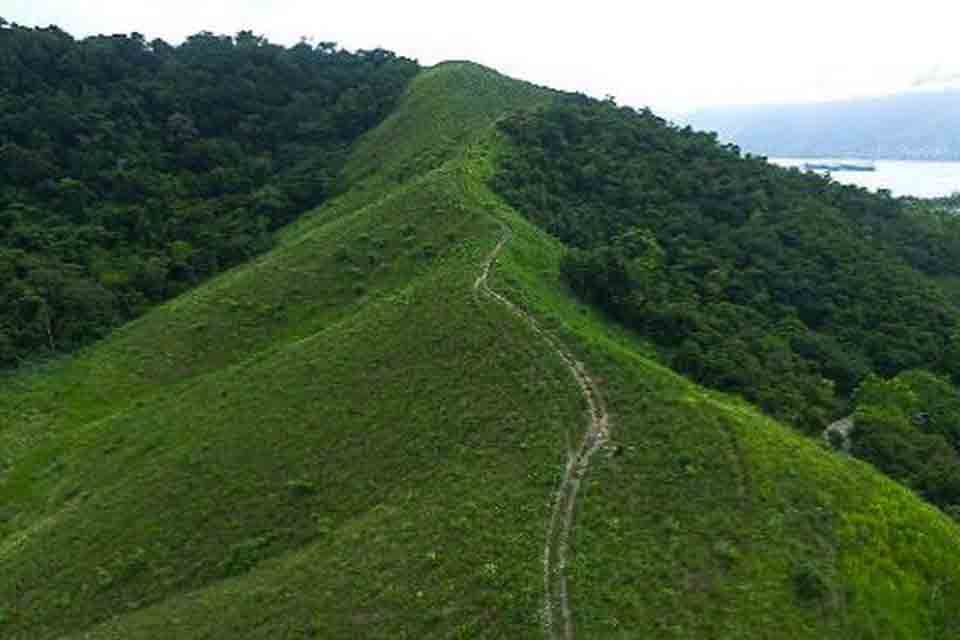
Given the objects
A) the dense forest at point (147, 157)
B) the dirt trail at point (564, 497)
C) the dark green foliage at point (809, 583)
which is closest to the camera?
the dirt trail at point (564, 497)

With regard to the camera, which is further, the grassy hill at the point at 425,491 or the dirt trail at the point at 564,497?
the grassy hill at the point at 425,491

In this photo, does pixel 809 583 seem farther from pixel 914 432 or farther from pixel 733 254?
pixel 733 254

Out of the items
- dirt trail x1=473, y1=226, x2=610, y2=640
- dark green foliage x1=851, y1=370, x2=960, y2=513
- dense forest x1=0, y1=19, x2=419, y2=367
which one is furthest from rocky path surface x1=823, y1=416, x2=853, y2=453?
dense forest x1=0, y1=19, x2=419, y2=367

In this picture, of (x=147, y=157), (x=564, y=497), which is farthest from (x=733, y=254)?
(x=147, y=157)

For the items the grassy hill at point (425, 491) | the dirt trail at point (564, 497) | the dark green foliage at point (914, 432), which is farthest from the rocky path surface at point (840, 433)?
the dirt trail at point (564, 497)

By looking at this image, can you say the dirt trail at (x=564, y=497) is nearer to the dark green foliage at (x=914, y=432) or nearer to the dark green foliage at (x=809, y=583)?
the dark green foliage at (x=809, y=583)
